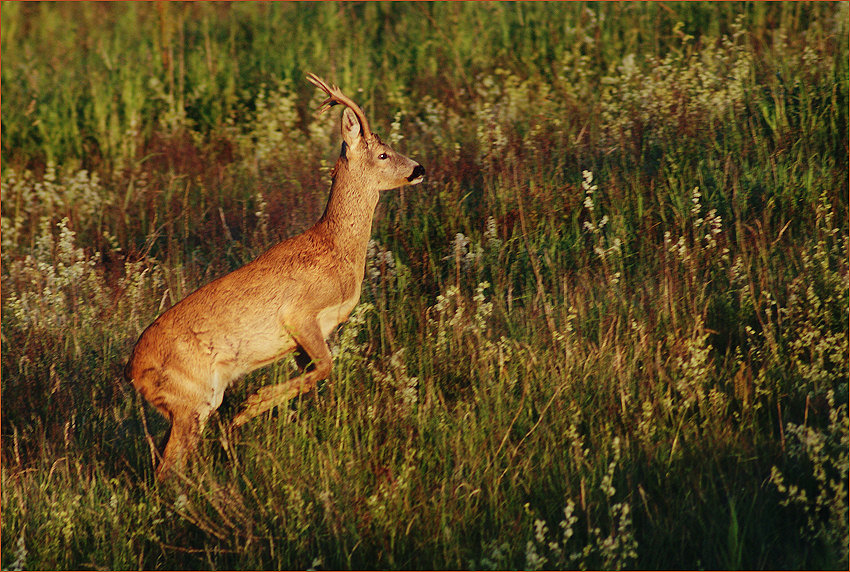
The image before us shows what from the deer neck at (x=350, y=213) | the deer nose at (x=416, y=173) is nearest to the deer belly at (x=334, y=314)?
the deer neck at (x=350, y=213)

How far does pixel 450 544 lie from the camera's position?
14.1ft

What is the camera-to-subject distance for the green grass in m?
4.45

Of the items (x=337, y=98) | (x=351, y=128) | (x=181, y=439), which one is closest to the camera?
(x=181, y=439)

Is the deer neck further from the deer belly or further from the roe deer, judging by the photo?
the deer belly

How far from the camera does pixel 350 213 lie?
566 cm

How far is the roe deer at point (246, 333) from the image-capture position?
5125 millimetres

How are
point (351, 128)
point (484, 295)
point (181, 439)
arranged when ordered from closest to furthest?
1. point (181, 439)
2. point (351, 128)
3. point (484, 295)

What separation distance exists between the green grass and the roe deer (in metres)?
0.22

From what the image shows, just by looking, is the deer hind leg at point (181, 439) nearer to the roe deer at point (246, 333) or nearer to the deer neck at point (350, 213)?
the roe deer at point (246, 333)

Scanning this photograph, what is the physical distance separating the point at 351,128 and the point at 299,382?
143 centimetres

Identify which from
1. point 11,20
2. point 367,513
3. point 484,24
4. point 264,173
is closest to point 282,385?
point 367,513

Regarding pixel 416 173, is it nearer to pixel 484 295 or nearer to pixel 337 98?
pixel 337 98

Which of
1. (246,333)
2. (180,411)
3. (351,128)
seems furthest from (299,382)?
(351,128)

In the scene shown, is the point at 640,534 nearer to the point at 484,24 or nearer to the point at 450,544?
the point at 450,544
